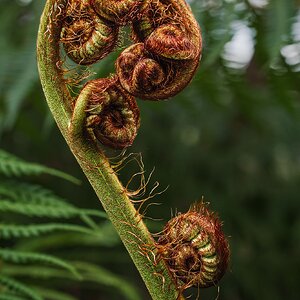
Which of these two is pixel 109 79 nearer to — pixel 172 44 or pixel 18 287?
pixel 172 44

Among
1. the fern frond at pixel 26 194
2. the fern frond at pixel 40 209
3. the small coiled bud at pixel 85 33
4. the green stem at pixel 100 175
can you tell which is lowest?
the fern frond at pixel 26 194

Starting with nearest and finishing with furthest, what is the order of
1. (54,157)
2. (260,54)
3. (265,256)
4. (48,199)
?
(48,199) → (260,54) → (54,157) → (265,256)

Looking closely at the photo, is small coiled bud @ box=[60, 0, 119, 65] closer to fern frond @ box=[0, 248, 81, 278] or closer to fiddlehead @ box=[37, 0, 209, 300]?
fiddlehead @ box=[37, 0, 209, 300]

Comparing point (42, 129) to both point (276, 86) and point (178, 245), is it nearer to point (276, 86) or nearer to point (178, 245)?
point (276, 86)

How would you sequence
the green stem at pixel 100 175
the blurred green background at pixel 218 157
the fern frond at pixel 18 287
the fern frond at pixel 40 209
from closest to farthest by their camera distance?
the green stem at pixel 100 175, the fern frond at pixel 18 287, the fern frond at pixel 40 209, the blurred green background at pixel 218 157

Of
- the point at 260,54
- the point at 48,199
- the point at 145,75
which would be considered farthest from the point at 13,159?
the point at 260,54

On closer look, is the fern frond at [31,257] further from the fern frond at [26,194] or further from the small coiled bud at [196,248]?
the small coiled bud at [196,248]

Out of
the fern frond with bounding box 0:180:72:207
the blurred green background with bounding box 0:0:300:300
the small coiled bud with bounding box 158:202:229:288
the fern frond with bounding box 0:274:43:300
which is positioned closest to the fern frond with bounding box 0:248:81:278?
the fern frond with bounding box 0:274:43:300

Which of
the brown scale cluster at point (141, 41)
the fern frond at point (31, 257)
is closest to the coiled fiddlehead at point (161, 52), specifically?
the brown scale cluster at point (141, 41)
